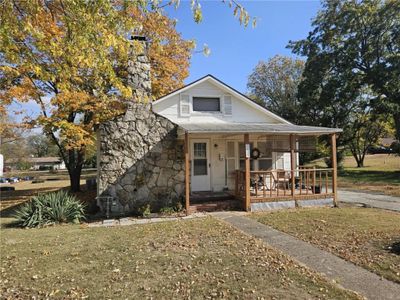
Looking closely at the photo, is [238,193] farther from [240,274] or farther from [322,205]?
[240,274]

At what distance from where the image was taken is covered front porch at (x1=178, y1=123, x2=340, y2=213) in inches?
435

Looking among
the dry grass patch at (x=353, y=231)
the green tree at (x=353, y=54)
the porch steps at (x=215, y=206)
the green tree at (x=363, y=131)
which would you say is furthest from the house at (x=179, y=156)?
the green tree at (x=363, y=131)

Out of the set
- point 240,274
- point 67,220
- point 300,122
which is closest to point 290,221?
point 240,274

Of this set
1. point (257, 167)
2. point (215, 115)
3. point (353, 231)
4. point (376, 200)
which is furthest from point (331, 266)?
point (376, 200)

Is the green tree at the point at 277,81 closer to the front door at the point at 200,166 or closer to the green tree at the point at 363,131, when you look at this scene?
the green tree at the point at 363,131

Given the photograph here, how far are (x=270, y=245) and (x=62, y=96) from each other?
35.7 feet

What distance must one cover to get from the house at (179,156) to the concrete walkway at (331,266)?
3400mm

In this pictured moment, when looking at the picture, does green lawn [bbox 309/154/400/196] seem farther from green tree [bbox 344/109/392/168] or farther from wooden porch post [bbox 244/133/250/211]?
wooden porch post [bbox 244/133/250/211]

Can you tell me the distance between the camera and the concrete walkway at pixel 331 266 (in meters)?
4.24

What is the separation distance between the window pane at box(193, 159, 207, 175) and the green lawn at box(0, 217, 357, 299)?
5163 mm

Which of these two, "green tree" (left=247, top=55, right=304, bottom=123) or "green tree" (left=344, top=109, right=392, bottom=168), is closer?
"green tree" (left=344, top=109, right=392, bottom=168)

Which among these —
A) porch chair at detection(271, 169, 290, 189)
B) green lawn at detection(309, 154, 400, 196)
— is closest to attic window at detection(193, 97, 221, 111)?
porch chair at detection(271, 169, 290, 189)

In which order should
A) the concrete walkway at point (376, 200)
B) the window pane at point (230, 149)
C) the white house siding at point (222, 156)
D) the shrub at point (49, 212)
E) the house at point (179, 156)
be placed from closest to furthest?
the shrub at point (49, 212) → the house at point (179, 156) → the concrete walkway at point (376, 200) → the white house siding at point (222, 156) → the window pane at point (230, 149)

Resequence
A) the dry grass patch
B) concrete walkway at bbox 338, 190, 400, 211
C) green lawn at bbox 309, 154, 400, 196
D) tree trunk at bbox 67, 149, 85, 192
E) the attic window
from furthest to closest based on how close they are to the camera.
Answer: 1. tree trunk at bbox 67, 149, 85, 192
2. green lawn at bbox 309, 154, 400, 196
3. the attic window
4. concrete walkway at bbox 338, 190, 400, 211
5. the dry grass patch
